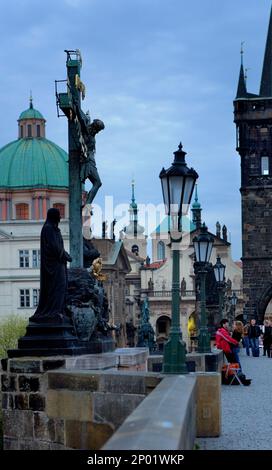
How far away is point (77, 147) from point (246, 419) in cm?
543

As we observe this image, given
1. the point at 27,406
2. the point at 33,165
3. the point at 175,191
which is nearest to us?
the point at 27,406

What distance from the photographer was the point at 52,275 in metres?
12.9

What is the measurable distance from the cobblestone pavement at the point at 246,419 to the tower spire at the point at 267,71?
147ft

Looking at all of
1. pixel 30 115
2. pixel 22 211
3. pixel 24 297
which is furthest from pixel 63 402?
pixel 30 115

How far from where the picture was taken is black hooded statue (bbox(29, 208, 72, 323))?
12859 mm

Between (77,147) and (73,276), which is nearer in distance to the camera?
(73,276)

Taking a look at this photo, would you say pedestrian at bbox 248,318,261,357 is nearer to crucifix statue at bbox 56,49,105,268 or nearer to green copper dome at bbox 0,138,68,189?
crucifix statue at bbox 56,49,105,268

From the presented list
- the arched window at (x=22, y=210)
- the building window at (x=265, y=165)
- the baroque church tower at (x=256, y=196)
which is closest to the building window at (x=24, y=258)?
the arched window at (x=22, y=210)

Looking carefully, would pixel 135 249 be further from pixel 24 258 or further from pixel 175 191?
pixel 175 191

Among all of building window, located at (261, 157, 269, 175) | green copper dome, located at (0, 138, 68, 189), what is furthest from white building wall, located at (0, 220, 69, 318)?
building window, located at (261, 157, 269, 175)

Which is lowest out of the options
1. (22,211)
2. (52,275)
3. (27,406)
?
(27,406)

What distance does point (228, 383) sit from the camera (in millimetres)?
19672
